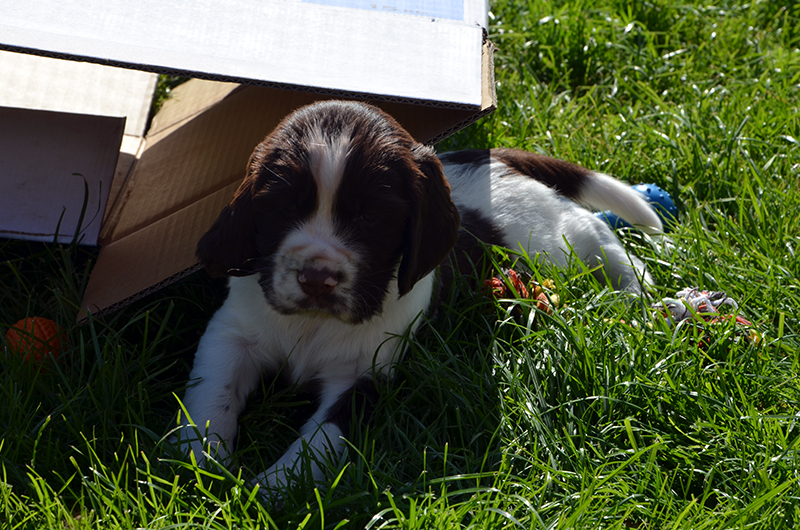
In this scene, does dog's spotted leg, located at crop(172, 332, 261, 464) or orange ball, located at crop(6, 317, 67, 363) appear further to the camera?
orange ball, located at crop(6, 317, 67, 363)

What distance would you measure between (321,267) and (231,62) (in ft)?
2.97

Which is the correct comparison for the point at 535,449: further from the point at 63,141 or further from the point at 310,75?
the point at 63,141

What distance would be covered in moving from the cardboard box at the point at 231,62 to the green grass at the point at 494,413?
0.23 meters

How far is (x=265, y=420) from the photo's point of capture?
285 centimetres

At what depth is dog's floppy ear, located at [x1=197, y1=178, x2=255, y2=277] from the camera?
259cm

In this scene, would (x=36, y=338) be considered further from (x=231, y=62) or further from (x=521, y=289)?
(x=521, y=289)

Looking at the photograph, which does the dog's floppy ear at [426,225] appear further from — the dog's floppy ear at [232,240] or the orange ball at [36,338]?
the orange ball at [36,338]

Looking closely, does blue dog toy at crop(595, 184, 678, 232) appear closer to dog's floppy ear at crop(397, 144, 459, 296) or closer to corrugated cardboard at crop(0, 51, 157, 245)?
dog's floppy ear at crop(397, 144, 459, 296)

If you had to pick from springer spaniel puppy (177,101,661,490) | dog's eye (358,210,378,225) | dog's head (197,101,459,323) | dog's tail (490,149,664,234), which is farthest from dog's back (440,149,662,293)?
dog's eye (358,210,378,225)

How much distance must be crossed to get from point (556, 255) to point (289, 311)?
1592 millimetres

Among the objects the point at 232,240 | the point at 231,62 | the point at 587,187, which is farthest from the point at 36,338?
the point at 587,187

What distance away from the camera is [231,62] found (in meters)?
2.81

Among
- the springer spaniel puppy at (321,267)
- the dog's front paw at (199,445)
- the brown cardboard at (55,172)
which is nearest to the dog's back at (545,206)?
the springer spaniel puppy at (321,267)

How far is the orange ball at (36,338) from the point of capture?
9.20 feet
